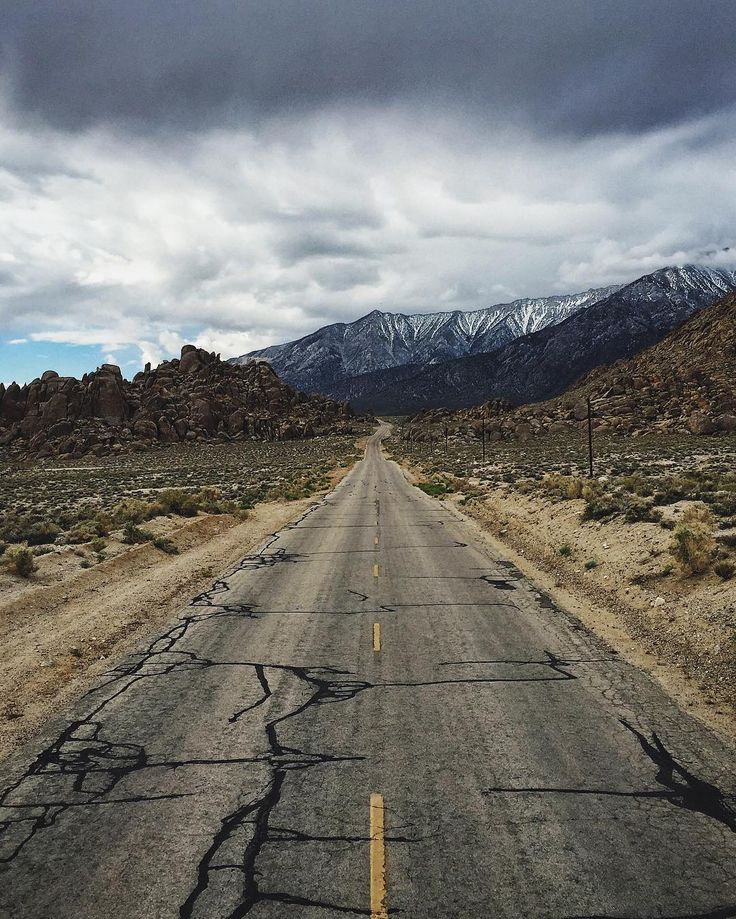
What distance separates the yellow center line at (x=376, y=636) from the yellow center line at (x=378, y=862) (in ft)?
13.2

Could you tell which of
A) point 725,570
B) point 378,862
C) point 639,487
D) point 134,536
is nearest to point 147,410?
point 134,536

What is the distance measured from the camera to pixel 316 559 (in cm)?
1714

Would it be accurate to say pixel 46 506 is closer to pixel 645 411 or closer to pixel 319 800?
pixel 319 800

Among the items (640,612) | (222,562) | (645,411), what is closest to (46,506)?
(222,562)

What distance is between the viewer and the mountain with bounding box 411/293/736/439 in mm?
81875

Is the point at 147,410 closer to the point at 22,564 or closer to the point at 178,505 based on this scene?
the point at 178,505

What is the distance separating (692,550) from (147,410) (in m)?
121

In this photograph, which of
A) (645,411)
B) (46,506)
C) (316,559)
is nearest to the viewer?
(316,559)

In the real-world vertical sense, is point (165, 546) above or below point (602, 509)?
below

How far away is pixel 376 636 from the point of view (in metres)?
9.91

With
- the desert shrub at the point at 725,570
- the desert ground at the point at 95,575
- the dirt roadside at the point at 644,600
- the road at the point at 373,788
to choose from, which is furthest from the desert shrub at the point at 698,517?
the desert ground at the point at 95,575

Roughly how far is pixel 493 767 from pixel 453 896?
1796 mm

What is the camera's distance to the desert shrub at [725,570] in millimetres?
11211

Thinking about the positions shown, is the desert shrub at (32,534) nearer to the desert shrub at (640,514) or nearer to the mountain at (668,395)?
the desert shrub at (640,514)
